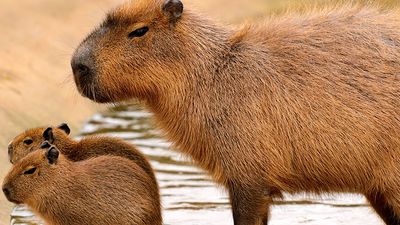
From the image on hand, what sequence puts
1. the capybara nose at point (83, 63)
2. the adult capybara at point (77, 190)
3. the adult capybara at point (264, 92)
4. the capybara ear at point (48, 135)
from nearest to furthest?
the adult capybara at point (264, 92) < the capybara nose at point (83, 63) < the adult capybara at point (77, 190) < the capybara ear at point (48, 135)

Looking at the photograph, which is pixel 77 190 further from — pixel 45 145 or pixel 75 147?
pixel 75 147

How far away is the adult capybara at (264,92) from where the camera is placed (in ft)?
28.1

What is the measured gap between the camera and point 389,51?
8.68 metres

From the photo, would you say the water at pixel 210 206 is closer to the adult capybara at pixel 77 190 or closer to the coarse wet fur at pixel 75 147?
the coarse wet fur at pixel 75 147

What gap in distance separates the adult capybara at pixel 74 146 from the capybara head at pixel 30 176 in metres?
0.42

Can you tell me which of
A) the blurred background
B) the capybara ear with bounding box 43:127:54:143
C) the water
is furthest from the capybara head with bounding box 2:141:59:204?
the blurred background

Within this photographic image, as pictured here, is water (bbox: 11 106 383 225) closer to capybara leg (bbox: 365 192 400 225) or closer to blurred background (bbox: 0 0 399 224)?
capybara leg (bbox: 365 192 400 225)

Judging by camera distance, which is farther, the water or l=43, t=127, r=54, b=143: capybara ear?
the water

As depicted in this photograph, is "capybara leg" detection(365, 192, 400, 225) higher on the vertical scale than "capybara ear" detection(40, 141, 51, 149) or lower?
lower

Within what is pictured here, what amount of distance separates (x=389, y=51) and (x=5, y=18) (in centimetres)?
549

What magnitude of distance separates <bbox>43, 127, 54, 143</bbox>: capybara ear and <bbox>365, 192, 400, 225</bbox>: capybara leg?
2.23 metres

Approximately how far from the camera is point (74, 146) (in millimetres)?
9438

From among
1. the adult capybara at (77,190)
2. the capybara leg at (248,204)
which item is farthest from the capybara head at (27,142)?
the capybara leg at (248,204)

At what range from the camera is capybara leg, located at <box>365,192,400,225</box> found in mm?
8805
